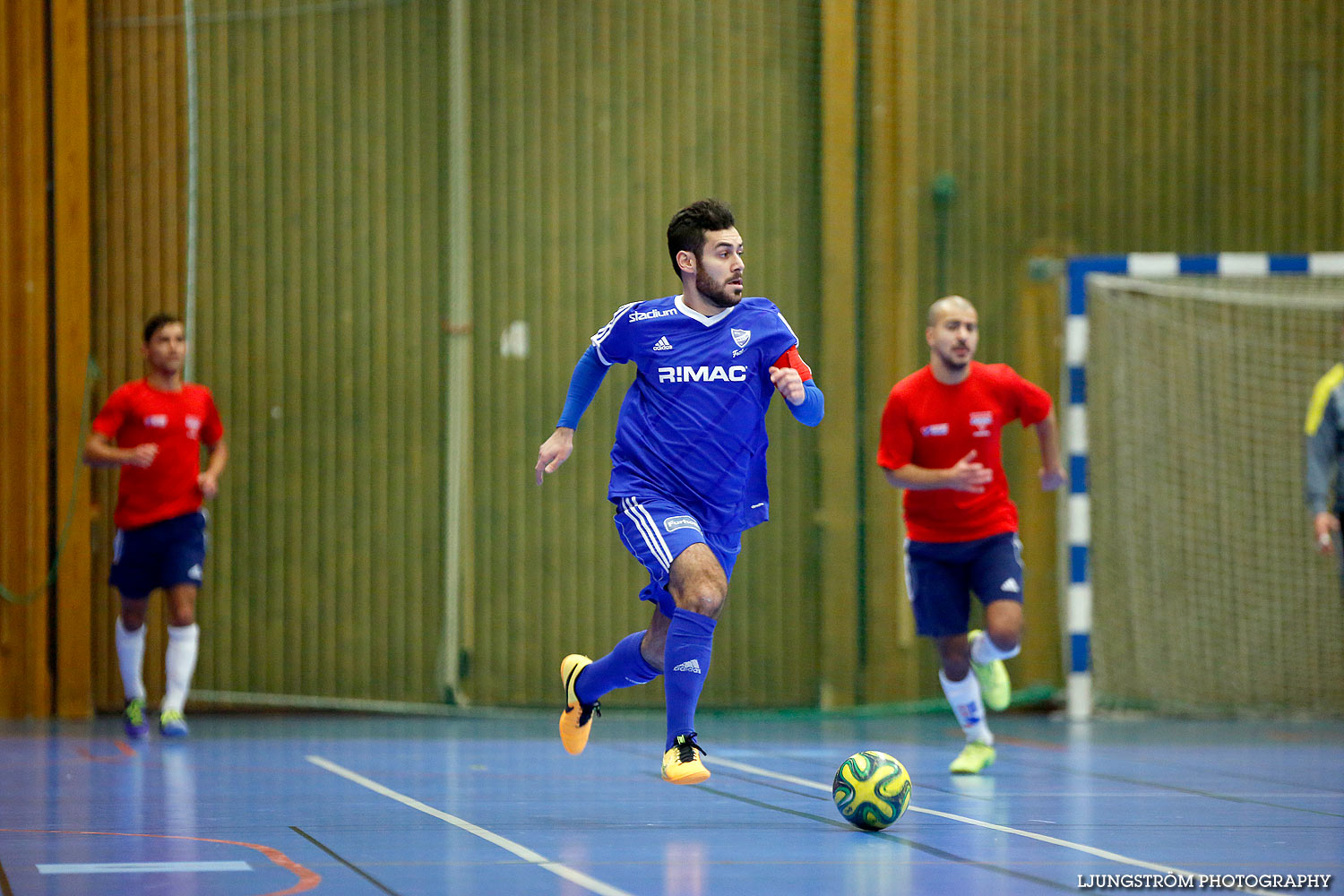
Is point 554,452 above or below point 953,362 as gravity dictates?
below

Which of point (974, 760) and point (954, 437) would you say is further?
point (954, 437)

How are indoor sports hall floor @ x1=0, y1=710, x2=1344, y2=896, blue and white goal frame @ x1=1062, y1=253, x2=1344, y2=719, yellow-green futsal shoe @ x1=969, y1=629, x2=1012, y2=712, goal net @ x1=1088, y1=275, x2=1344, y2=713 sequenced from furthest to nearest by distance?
goal net @ x1=1088, y1=275, x2=1344, y2=713
blue and white goal frame @ x1=1062, y1=253, x2=1344, y2=719
yellow-green futsal shoe @ x1=969, y1=629, x2=1012, y2=712
indoor sports hall floor @ x1=0, y1=710, x2=1344, y2=896

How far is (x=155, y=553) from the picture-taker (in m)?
9.33

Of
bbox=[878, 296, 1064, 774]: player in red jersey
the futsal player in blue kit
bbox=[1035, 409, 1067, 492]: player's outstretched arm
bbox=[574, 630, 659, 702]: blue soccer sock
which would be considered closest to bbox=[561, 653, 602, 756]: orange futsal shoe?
bbox=[574, 630, 659, 702]: blue soccer sock

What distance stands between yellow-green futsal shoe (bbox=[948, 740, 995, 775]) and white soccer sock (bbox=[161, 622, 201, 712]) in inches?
171

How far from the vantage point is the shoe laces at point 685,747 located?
5.45 meters

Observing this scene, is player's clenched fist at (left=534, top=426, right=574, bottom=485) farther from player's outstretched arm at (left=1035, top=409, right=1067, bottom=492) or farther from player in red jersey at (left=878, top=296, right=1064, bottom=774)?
player's outstretched arm at (left=1035, top=409, right=1067, bottom=492)

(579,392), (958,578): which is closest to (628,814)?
(579,392)

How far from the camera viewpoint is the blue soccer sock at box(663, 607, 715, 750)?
18.2ft

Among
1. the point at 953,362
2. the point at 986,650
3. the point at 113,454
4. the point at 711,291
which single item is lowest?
the point at 986,650

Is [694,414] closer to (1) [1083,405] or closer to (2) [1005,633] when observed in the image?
(2) [1005,633]

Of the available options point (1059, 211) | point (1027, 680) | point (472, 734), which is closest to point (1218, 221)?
point (1059, 211)

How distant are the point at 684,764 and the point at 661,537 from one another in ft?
2.60

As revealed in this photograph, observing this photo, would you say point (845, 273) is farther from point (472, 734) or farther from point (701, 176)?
point (472, 734)
